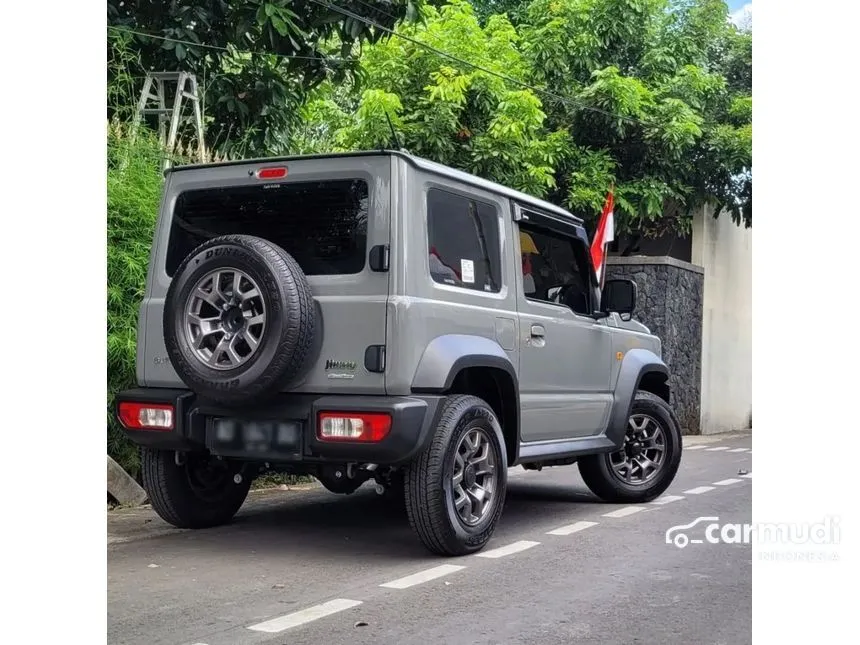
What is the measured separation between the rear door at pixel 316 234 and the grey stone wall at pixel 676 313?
32.6ft

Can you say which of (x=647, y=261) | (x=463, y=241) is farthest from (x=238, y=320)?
(x=647, y=261)

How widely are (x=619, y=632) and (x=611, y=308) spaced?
143 inches

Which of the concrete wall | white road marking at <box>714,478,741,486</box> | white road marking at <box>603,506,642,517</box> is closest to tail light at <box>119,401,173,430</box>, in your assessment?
white road marking at <box>603,506,642,517</box>

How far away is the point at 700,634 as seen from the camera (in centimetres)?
443

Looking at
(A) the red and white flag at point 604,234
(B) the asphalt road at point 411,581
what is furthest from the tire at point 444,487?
(A) the red and white flag at point 604,234

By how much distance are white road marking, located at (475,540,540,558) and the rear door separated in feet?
3.92

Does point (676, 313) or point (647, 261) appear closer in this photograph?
point (647, 261)

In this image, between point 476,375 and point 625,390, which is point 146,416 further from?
point 625,390

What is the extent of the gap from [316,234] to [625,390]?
9.78ft

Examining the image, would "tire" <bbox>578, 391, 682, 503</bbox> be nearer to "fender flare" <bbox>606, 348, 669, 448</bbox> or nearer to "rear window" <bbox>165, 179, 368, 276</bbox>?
"fender flare" <bbox>606, 348, 669, 448</bbox>

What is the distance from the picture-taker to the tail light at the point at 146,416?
5.95 meters

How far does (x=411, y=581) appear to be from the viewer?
5.27 meters
